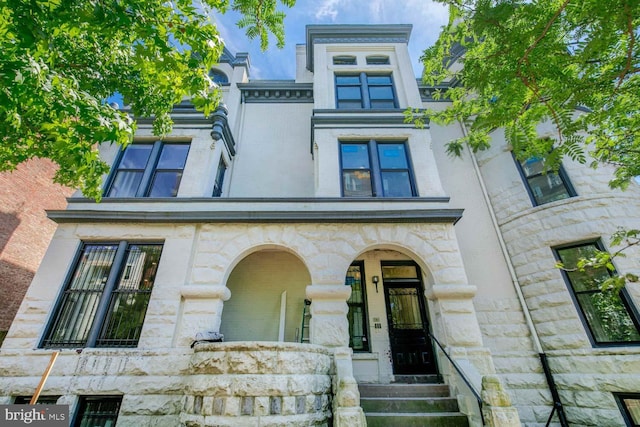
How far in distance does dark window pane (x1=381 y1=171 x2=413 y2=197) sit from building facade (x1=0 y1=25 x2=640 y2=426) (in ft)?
0.16

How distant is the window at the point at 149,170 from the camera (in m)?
8.57

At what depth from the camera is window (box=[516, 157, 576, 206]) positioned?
336 inches

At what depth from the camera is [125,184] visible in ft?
28.5

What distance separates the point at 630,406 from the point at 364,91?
11.3 metres

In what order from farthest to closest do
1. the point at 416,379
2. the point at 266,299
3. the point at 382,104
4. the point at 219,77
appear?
the point at 219,77 → the point at 382,104 → the point at 266,299 → the point at 416,379

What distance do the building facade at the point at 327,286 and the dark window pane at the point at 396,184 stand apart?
49 mm

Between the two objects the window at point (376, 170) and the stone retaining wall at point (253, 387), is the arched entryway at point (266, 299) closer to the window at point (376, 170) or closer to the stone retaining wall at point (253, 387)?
the stone retaining wall at point (253, 387)

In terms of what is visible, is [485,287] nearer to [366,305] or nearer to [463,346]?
[463,346]

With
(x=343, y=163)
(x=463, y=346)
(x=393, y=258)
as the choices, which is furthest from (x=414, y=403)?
(x=343, y=163)

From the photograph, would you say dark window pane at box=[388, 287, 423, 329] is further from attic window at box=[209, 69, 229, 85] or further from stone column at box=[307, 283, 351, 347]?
attic window at box=[209, 69, 229, 85]

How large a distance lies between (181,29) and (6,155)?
508 cm

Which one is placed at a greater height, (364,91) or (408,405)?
(364,91)

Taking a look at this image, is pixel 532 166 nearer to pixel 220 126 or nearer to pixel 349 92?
pixel 349 92

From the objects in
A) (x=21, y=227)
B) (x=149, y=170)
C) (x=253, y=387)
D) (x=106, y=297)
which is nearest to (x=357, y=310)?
(x=253, y=387)
